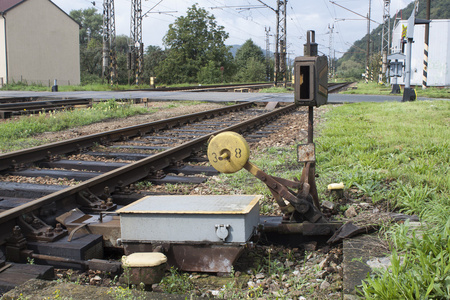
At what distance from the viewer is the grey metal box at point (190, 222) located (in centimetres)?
274

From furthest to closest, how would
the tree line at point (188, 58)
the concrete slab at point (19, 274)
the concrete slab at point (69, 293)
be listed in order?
the tree line at point (188, 58) < the concrete slab at point (19, 274) < the concrete slab at point (69, 293)

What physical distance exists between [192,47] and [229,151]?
2241 inches

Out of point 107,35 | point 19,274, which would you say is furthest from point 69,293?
point 107,35

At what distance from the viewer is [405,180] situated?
3969mm

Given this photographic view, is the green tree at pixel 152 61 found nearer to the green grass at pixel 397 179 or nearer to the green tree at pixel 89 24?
the green tree at pixel 89 24

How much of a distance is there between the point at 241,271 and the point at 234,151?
783mm

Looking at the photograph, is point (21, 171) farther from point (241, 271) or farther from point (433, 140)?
point (433, 140)

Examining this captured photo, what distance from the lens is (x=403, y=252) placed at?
7.97ft

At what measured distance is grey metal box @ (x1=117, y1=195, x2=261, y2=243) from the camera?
9.00ft

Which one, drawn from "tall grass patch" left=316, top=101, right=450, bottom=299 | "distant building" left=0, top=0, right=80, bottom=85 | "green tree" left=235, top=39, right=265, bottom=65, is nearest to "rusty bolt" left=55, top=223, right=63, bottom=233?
"tall grass patch" left=316, top=101, right=450, bottom=299

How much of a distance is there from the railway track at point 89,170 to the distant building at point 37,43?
3165 centimetres

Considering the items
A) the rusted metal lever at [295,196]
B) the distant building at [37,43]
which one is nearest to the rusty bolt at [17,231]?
the rusted metal lever at [295,196]

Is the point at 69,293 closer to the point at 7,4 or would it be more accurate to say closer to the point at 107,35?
the point at 107,35

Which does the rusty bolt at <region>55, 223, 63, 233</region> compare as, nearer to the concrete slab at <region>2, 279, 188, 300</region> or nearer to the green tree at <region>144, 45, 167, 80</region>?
the concrete slab at <region>2, 279, 188, 300</region>
